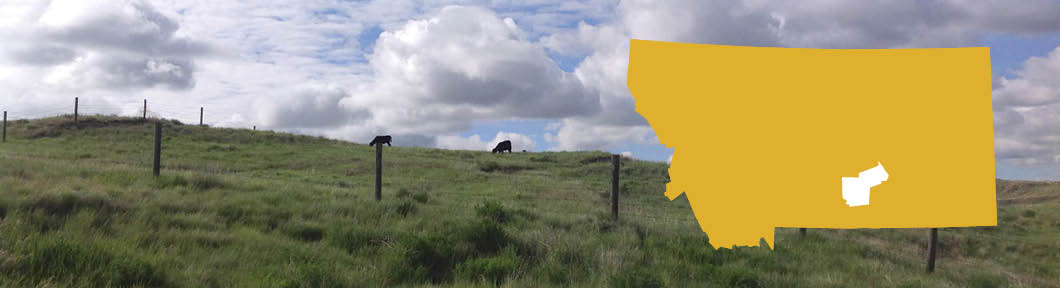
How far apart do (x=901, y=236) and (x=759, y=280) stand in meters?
10.5

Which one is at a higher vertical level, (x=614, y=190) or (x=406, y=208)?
(x=614, y=190)

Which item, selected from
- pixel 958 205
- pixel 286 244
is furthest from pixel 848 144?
pixel 286 244

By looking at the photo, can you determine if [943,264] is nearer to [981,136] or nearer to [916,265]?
[916,265]

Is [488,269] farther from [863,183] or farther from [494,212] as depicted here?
[863,183]

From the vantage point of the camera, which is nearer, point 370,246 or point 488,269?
point 488,269

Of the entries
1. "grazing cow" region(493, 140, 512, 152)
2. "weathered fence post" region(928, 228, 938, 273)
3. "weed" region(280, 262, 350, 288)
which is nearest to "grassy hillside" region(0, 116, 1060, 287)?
"weed" region(280, 262, 350, 288)

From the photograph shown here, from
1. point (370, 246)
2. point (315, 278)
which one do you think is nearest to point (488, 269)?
point (315, 278)

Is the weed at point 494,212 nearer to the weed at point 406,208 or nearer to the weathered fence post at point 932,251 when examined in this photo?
the weed at point 406,208

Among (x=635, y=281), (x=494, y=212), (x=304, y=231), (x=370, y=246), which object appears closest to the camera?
(x=635, y=281)

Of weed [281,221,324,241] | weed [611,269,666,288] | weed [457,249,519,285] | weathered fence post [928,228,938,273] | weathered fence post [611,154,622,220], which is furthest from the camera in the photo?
weathered fence post [611,154,622,220]

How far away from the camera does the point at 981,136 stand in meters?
8.49

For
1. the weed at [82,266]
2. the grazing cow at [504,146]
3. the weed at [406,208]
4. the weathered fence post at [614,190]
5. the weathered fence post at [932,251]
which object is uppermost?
the grazing cow at [504,146]

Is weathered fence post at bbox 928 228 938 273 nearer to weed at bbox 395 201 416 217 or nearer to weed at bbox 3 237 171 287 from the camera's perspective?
weed at bbox 395 201 416 217

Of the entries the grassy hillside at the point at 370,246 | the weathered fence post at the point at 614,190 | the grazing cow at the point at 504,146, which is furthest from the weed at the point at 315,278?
the grazing cow at the point at 504,146
